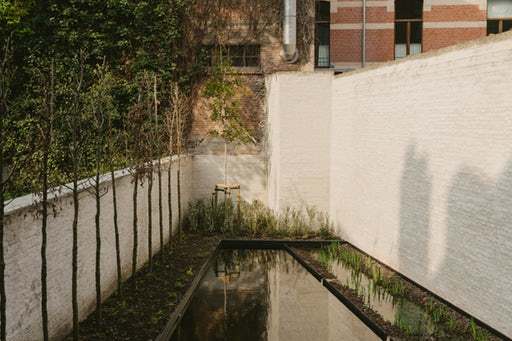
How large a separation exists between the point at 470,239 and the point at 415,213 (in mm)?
1504

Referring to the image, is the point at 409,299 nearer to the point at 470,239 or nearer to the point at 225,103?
the point at 470,239

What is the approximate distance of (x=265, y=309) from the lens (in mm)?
7238

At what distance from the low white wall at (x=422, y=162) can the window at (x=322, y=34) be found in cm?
644

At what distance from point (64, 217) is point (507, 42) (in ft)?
16.7

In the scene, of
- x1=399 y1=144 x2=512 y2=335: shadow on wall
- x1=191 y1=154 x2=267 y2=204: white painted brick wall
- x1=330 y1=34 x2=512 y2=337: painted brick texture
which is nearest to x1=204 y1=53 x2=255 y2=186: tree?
x1=191 y1=154 x2=267 y2=204: white painted brick wall

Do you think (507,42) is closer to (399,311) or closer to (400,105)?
(400,105)

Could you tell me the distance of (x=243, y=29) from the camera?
579 inches

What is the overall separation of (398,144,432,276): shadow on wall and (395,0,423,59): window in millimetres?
10991

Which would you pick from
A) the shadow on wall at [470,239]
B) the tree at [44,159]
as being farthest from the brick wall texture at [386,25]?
the tree at [44,159]

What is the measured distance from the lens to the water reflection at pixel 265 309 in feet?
20.6

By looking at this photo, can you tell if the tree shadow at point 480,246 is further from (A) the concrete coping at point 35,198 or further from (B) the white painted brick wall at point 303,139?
(B) the white painted brick wall at point 303,139

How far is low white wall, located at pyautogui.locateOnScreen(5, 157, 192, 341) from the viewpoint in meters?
4.53

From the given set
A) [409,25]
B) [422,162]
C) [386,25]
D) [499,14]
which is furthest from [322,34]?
[422,162]

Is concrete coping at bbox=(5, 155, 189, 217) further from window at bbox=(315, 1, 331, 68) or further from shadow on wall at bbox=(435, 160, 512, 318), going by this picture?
window at bbox=(315, 1, 331, 68)
